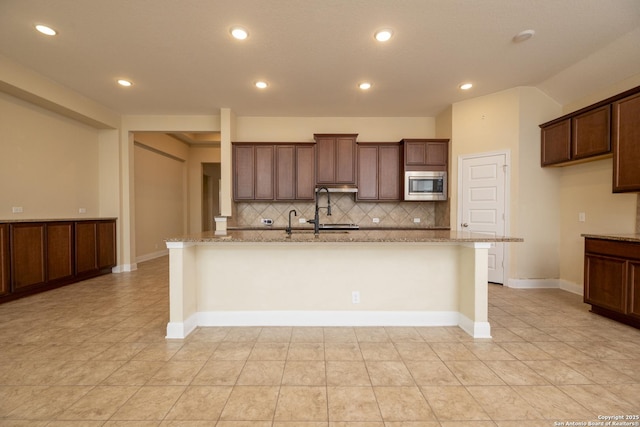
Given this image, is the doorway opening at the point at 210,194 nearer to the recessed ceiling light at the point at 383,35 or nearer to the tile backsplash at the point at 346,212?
the tile backsplash at the point at 346,212

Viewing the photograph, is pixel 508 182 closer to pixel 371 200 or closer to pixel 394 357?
pixel 371 200

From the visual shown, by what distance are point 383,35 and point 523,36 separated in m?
1.44

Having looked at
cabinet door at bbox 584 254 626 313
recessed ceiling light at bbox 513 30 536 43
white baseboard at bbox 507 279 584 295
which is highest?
recessed ceiling light at bbox 513 30 536 43

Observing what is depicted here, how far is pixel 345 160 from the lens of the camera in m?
4.91

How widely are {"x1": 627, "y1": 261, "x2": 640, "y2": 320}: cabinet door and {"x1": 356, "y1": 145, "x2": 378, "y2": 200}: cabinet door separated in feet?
10.4

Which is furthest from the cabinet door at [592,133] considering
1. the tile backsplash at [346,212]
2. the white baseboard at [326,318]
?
the white baseboard at [326,318]

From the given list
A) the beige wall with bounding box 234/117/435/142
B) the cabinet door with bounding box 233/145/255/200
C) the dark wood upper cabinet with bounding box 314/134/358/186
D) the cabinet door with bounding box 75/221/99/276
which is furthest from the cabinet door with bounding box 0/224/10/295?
the dark wood upper cabinet with bounding box 314/134/358/186

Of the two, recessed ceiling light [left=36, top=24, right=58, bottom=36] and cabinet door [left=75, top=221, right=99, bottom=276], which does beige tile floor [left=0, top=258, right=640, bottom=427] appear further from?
recessed ceiling light [left=36, top=24, right=58, bottom=36]

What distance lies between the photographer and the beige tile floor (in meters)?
1.56

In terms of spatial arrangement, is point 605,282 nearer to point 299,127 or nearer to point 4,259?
point 299,127

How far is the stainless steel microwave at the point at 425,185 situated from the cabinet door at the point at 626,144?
209 centimetres

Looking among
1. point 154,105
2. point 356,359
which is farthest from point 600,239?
point 154,105

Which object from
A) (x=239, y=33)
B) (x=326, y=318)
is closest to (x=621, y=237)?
(x=326, y=318)

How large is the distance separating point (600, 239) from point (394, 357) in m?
2.76
